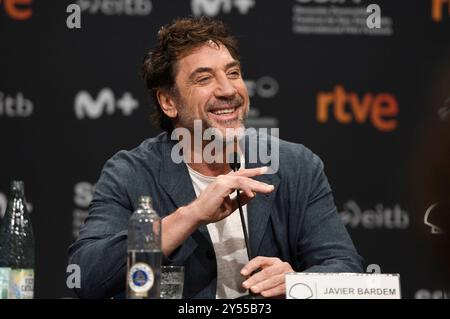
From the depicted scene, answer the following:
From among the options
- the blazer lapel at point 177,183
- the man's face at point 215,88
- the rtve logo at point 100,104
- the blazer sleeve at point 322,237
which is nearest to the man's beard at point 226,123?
the man's face at point 215,88

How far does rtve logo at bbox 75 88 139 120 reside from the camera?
11.2 feet

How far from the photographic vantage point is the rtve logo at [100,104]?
3400mm

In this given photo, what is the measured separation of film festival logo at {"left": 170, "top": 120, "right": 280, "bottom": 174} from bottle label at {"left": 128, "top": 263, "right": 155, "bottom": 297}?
89 cm

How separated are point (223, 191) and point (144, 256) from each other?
1.21 ft

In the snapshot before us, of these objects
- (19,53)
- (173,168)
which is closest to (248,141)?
(173,168)

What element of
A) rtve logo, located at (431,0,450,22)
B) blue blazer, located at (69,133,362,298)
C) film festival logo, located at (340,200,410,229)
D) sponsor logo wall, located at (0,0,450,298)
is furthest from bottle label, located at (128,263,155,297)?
rtve logo, located at (431,0,450,22)

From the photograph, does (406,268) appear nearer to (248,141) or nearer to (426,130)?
(426,130)

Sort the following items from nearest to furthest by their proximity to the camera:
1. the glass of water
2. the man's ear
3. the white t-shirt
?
the glass of water
the white t-shirt
the man's ear

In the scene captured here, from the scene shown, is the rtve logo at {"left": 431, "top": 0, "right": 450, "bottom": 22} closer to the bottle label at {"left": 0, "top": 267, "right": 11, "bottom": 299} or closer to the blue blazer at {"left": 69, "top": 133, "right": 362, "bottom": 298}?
the blue blazer at {"left": 69, "top": 133, "right": 362, "bottom": 298}

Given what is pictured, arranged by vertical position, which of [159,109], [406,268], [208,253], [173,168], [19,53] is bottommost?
[406,268]

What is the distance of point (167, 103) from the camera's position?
288 centimetres
